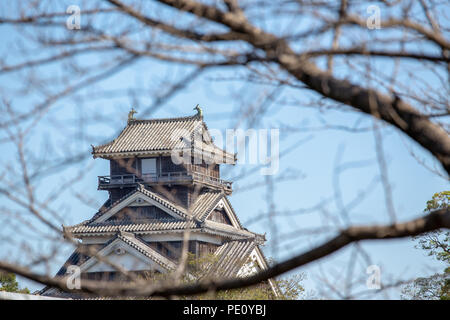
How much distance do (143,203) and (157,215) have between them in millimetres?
747

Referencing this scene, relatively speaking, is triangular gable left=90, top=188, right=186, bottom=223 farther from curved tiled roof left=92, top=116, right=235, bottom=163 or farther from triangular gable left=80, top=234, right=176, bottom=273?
curved tiled roof left=92, top=116, right=235, bottom=163

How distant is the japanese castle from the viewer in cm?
2305

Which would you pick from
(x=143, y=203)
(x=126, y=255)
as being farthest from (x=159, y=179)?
(x=126, y=255)

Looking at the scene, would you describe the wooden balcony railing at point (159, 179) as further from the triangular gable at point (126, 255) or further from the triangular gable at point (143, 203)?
the triangular gable at point (126, 255)

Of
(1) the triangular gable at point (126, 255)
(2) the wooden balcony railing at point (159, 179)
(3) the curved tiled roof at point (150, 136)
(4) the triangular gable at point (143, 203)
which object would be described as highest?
(3) the curved tiled roof at point (150, 136)

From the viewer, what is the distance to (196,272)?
16688 mm

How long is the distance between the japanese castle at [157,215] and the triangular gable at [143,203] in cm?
4

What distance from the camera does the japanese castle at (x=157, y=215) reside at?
23047mm

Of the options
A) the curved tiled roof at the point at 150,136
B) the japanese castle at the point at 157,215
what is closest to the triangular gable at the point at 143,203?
the japanese castle at the point at 157,215

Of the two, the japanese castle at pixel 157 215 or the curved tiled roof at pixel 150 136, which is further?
the curved tiled roof at pixel 150 136

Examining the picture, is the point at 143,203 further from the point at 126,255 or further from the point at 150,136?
the point at 150,136

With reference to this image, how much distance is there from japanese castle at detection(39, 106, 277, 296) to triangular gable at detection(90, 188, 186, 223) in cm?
4

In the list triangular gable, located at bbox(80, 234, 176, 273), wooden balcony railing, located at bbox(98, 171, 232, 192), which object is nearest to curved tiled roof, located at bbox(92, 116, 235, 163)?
wooden balcony railing, located at bbox(98, 171, 232, 192)

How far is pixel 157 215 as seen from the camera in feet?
82.4
